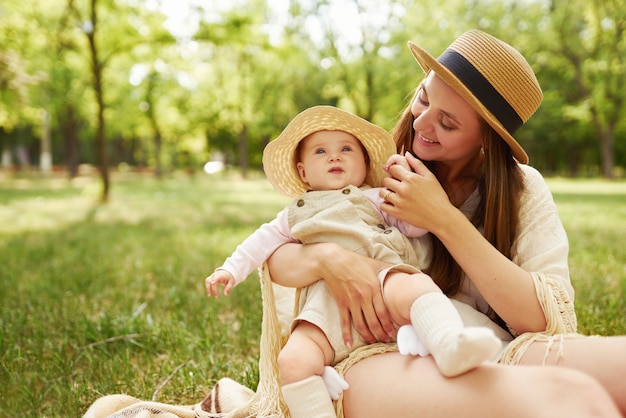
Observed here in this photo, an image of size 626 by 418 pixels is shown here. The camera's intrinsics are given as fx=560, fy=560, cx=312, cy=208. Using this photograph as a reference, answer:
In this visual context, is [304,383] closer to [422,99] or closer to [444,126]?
[444,126]

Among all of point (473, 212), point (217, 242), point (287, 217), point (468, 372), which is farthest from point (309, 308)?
point (217, 242)

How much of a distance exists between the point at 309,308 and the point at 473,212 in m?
0.84

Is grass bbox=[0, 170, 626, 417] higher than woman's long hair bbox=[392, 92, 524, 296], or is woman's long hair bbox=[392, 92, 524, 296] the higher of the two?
woman's long hair bbox=[392, 92, 524, 296]

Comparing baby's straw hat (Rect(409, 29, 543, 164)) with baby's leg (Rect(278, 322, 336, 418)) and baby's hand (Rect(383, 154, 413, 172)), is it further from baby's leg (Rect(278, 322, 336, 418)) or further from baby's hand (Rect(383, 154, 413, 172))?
baby's leg (Rect(278, 322, 336, 418))

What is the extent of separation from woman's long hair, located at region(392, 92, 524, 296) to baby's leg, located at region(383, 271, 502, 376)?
35 cm

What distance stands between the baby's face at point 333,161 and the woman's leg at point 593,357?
3.09 feet

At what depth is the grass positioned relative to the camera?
2.74 m

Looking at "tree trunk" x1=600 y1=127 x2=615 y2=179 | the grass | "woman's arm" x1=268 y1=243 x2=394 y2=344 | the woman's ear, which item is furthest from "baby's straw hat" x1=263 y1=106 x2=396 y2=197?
"tree trunk" x1=600 y1=127 x2=615 y2=179

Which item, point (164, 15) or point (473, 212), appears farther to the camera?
point (164, 15)

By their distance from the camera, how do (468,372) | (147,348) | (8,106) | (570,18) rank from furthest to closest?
1. (570,18)
2. (8,106)
3. (147,348)
4. (468,372)

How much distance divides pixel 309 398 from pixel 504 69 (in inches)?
52.7

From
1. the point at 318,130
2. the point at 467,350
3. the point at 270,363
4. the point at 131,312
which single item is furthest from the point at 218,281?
the point at 131,312

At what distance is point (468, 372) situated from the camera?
59.4 inches

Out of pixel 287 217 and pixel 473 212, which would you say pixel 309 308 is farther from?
pixel 473 212
